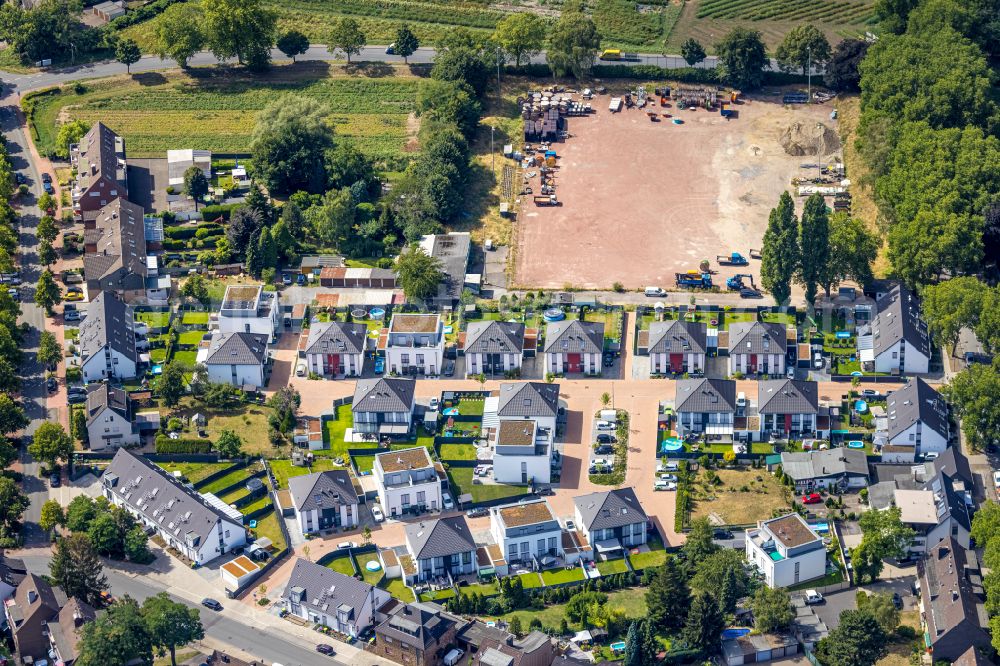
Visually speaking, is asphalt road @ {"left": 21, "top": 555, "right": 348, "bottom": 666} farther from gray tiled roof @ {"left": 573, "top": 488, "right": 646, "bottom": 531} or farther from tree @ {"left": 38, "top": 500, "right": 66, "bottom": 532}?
gray tiled roof @ {"left": 573, "top": 488, "right": 646, "bottom": 531}

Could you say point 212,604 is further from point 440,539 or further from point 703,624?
point 703,624

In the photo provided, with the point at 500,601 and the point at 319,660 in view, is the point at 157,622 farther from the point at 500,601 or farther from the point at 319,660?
the point at 500,601

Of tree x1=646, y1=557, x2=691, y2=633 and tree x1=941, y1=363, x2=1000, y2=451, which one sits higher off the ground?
tree x1=941, y1=363, x2=1000, y2=451

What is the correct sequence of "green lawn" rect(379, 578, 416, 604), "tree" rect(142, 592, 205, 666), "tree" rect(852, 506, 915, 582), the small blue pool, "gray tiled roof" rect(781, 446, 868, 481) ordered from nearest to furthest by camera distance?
"tree" rect(142, 592, 205, 666)
the small blue pool
"green lawn" rect(379, 578, 416, 604)
"tree" rect(852, 506, 915, 582)
"gray tiled roof" rect(781, 446, 868, 481)

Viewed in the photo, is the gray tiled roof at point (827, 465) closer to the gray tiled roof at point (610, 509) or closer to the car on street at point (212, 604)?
the gray tiled roof at point (610, 509)

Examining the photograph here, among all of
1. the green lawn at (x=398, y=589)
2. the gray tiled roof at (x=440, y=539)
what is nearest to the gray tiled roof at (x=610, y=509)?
the gray tiled roof at (x=440, y=539)

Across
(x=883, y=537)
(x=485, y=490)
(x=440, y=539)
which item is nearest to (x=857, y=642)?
(x=883, y=537)

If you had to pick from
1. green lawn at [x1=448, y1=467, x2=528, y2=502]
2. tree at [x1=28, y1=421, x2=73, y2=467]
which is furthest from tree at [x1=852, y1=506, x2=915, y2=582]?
tree at [x1=28, y1=421, x2=73, y2=467]
